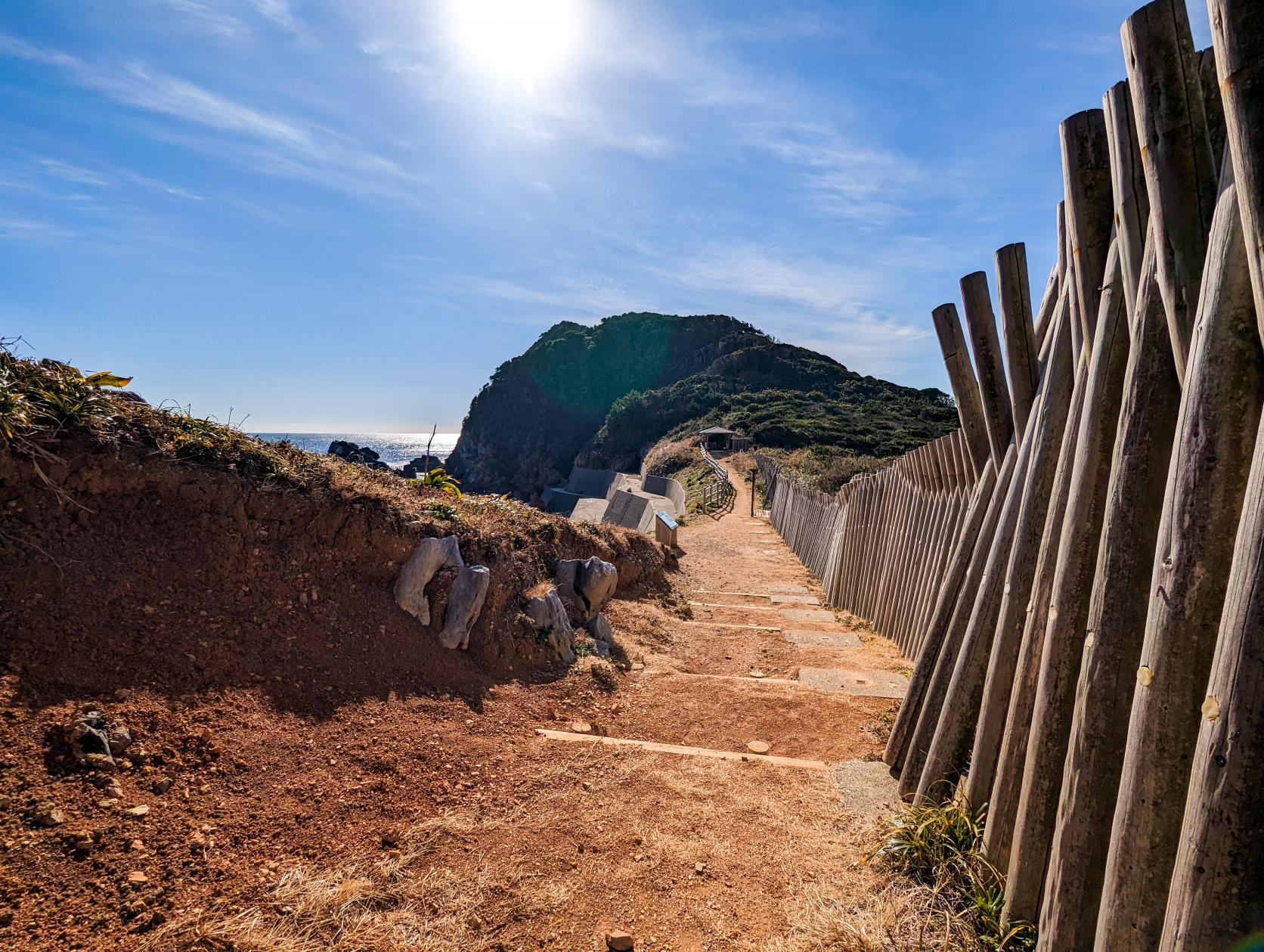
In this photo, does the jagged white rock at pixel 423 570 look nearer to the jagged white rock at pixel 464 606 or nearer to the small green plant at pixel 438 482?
the jagged white rock at pixel 464 606

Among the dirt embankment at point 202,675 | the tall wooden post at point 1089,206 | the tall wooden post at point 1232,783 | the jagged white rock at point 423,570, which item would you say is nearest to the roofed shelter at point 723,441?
the jagged white rock at point 423,570

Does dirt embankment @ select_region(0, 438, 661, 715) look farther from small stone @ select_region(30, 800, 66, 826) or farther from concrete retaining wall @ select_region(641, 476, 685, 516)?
concrete retaining wall @ select_region(641, 476, 685, 516)

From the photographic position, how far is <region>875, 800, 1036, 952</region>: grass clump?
193cm

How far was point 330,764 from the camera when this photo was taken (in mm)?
2820

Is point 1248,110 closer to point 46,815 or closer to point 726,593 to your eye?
point 46,815

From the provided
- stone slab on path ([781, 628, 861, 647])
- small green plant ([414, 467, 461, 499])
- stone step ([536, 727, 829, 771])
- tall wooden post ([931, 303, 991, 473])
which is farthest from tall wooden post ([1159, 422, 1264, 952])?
small green plant ([414, 467, 461, 499])

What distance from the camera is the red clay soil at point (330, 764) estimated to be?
2.05 meters

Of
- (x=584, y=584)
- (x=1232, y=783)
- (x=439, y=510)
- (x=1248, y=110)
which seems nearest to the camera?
(x=1232, y=783)

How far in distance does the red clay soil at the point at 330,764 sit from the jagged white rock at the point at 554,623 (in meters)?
0.29

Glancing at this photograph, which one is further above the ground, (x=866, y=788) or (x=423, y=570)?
(x=423, y=570)

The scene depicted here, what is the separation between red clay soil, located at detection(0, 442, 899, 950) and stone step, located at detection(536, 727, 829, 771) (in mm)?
107

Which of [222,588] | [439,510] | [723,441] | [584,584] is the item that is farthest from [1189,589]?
[723,441]

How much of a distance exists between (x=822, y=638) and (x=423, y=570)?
413 centimetres

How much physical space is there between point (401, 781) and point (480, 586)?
5.68 feet
